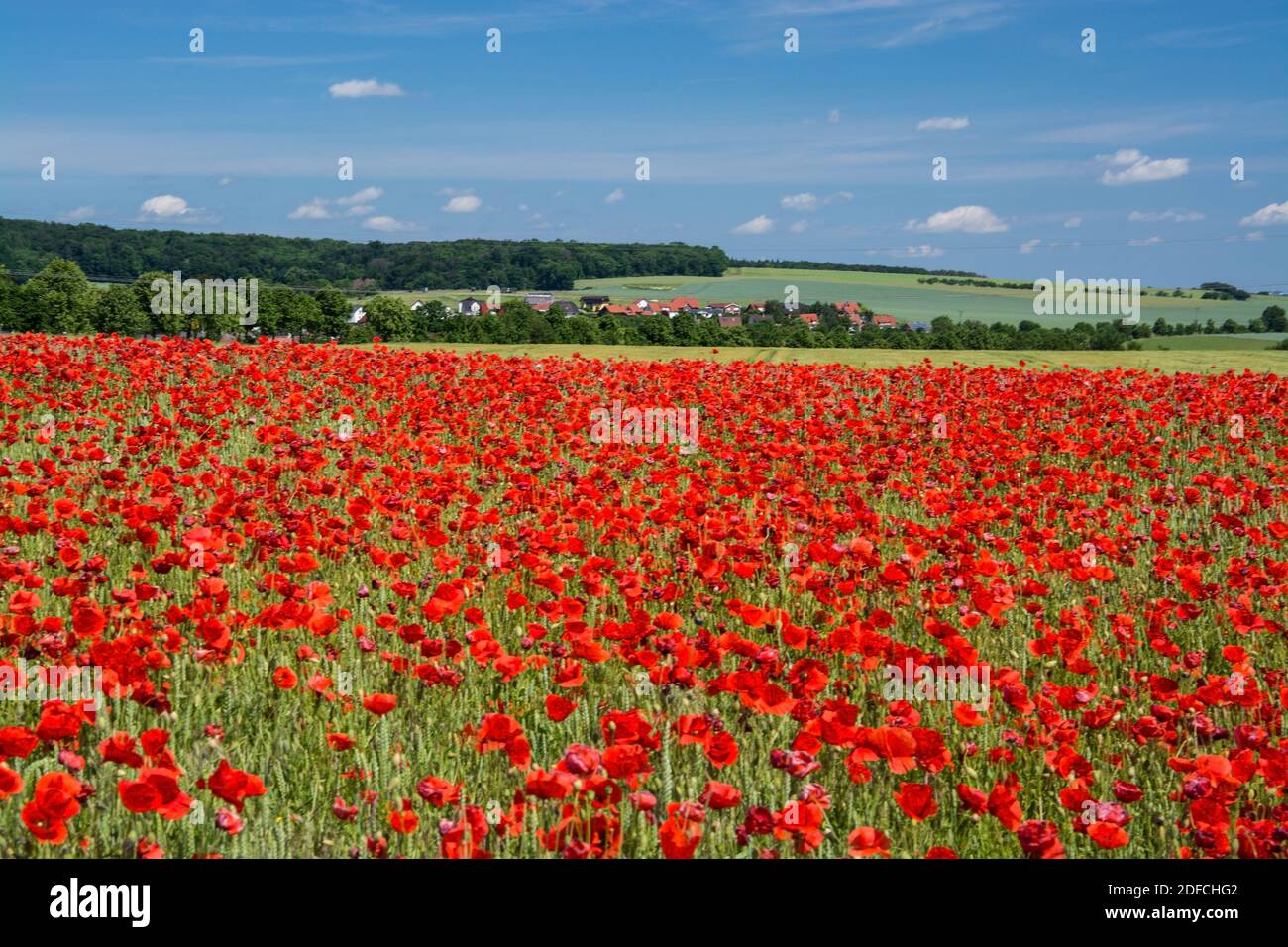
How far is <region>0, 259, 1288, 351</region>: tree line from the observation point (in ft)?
128

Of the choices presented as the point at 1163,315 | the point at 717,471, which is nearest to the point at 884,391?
the point at 717,471

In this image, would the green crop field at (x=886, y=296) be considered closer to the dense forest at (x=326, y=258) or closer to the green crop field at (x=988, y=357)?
the dense forest at (x=326, y=258)

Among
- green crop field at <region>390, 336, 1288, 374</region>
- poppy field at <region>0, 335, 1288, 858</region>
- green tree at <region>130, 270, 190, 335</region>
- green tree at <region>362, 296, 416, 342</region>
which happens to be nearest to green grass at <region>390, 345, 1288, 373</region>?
green crop field at <region>390, 336, 1288, 374</region>

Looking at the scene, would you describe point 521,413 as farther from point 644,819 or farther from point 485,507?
point 644,819

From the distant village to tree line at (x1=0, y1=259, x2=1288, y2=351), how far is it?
48cm

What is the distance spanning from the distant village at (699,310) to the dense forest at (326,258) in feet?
7.60

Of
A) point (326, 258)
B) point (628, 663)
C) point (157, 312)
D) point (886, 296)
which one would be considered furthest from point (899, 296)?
point (628, 663)

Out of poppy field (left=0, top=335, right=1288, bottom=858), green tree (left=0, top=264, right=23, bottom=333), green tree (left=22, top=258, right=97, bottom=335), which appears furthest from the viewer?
green tree (left=22, top=258, right=97, bottom=335)

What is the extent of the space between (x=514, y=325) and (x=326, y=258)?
1209cm

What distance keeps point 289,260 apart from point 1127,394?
38245 mm

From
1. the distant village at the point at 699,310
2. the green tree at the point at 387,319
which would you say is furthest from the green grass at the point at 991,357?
the green tree at the point at 387,319

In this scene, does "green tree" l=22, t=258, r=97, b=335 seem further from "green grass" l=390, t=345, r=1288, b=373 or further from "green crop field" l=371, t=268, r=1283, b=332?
"green grass" l=390, t=345, r=1288, b=373

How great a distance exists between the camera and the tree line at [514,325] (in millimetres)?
38969
